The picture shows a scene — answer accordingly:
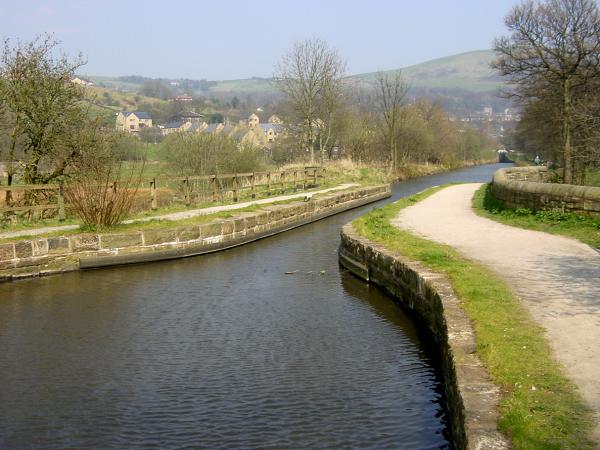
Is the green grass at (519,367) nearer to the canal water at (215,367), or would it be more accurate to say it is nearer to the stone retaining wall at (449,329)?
the stone retaining wall at (449,329)

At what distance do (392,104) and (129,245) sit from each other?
4215 centimetres

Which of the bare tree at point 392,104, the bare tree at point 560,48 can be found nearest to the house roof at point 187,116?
the bare tree at point 392,104

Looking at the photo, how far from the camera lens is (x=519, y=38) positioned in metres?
23.4

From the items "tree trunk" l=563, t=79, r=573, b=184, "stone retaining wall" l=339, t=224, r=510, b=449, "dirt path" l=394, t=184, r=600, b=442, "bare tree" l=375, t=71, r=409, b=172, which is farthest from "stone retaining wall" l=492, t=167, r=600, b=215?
"bare tree" l=375, t=71, r=409, b=172

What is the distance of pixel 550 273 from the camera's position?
9141mm

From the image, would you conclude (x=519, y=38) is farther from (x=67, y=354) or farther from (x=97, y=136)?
(x=67, y=354)

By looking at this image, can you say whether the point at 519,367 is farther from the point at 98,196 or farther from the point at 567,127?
the point at 567,127

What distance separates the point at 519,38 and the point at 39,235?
712 inches

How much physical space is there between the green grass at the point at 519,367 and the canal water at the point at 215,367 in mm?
843

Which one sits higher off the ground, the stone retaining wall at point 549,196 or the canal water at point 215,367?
the stone retaining wall at point 549,196

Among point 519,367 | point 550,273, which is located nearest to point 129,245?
point 550,273

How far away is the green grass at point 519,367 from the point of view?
421 cm

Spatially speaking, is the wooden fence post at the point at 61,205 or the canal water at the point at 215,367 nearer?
the canal water at the point at 215,367

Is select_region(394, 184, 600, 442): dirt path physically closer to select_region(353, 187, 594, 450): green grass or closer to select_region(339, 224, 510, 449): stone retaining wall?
select_region(353, 187, 594, 450): green grass
